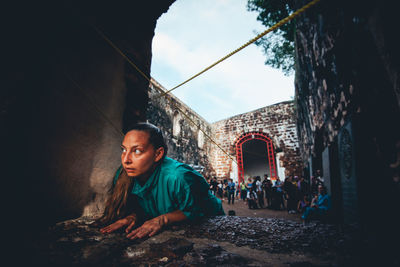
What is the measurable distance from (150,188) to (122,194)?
215mm

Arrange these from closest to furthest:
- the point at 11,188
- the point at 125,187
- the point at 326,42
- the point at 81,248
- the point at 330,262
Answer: the point at 330,262
the point at 81,248
the point at 11,188
the point at 125,187
the point at 326,42

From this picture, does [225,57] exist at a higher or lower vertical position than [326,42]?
lower

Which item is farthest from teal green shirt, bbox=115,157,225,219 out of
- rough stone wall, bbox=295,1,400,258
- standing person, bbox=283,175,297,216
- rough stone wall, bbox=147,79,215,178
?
rough stone wall, bbox=147,79,215,178

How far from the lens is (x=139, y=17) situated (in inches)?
86.7

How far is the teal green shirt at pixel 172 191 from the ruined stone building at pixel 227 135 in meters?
6.48

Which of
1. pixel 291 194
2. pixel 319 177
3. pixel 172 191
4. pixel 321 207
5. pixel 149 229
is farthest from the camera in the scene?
pixel 291 194

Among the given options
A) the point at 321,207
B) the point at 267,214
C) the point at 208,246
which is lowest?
the point at 267,214

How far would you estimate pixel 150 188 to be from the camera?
1.45m

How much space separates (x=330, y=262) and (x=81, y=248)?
1168mm

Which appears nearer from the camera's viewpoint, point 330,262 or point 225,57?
point 330,262

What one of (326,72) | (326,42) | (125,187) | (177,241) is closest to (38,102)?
(125,187)

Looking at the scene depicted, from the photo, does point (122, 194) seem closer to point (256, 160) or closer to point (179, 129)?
point (179, 129)

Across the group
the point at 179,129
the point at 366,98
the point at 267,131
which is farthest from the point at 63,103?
the point at 267,131

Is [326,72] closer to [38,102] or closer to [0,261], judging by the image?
Answer: [38,102]
